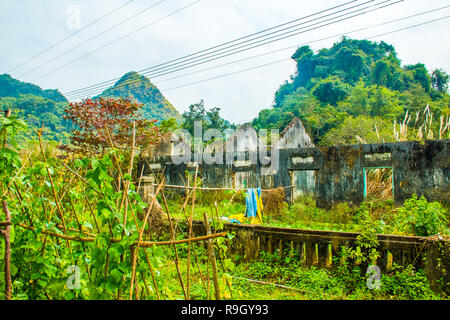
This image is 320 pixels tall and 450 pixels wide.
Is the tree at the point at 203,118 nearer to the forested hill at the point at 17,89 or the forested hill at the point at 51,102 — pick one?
the forested hill at the point at 51,102

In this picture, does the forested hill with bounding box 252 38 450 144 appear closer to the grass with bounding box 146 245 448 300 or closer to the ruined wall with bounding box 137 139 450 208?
the ruined wall with bounding box 137 139 450 208

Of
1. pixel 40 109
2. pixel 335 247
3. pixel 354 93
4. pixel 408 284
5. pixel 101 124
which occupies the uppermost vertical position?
pixel 354 93

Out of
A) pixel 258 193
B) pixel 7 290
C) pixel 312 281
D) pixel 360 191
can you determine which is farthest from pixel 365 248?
pixel 360 191

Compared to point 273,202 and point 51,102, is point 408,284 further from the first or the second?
point 51,102

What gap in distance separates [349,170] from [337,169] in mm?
388

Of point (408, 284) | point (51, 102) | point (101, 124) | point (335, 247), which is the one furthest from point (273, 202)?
point (51, 102)

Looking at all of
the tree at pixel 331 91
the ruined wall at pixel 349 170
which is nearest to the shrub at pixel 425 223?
the ruined wall at pixel 349 170

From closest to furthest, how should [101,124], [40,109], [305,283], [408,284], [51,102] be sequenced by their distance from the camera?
[408,284] → [305,283] → [101,124] → [40,109] → [51,102]

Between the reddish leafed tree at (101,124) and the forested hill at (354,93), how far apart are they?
13.5 metres

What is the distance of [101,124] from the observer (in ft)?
43.0

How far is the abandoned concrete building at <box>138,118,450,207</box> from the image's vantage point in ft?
31.8

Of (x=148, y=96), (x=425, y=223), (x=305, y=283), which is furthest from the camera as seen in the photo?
(x=148, y=96)

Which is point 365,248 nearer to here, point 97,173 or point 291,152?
point 97,173

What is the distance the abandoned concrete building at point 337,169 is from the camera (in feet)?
31.8
